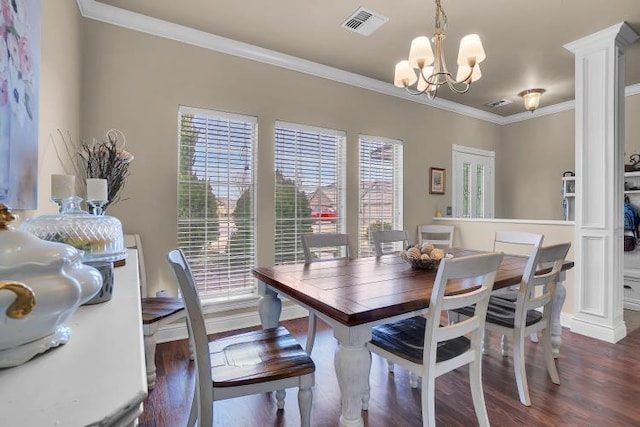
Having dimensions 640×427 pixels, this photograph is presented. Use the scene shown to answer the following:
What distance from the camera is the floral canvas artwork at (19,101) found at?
3.45ft

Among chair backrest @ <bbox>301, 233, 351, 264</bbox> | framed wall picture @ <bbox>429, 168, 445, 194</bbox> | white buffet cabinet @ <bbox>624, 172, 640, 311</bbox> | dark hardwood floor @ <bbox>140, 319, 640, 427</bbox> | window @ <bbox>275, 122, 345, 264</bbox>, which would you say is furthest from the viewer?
framed wall picture @ <bbox>429, 168, 445, 194</bbox>

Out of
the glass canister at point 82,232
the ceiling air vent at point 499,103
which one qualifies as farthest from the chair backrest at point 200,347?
the ceiling air vent at point 499,103

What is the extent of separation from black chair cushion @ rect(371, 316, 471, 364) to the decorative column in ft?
6.92

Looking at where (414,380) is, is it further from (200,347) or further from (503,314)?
(200,347)

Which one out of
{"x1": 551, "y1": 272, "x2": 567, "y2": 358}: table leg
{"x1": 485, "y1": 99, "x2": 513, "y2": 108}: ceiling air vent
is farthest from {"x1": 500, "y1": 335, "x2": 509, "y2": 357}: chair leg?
{"x1": 485, "y1": 99, "x2": 513, "y2": 108}: ceiling air vent

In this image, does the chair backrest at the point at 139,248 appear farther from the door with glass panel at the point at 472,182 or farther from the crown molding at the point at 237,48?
the door with glass panel at the point at 472,182

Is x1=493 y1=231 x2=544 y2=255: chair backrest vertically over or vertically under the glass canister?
under

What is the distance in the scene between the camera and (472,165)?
5.08 metres

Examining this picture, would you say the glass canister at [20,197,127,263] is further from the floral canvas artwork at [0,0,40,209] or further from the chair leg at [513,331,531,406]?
the chair leg at [513,331,531,406]

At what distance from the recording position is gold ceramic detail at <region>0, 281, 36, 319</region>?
495 mm

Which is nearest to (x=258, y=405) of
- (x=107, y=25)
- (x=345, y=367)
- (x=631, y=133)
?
(x=345, y=367)

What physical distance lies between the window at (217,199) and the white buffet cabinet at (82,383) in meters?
2.26

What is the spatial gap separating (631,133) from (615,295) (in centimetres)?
249

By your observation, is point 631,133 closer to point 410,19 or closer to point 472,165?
point 472,165
